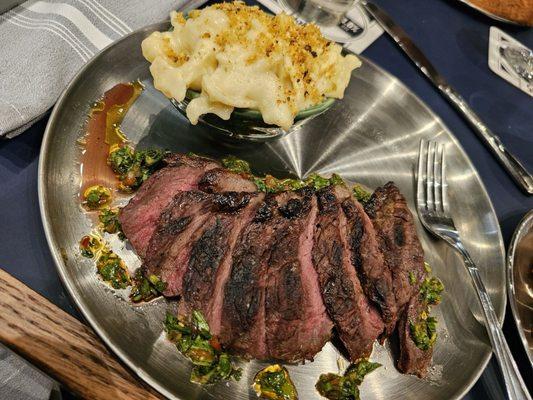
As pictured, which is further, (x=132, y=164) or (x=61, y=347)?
(x=132, y=164)

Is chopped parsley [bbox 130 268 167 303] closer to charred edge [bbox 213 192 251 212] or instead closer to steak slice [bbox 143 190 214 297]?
→ steak slice [bbox 143 190 214 297]

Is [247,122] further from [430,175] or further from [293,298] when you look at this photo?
[430,175]

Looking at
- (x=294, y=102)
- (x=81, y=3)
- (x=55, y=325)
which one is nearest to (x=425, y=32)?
(x=294, y=102)

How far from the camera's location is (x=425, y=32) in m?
3.71

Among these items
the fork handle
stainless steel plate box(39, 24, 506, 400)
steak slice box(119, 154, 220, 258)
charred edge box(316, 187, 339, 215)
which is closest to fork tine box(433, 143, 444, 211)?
stainless steel plate box(39, 24, 506, 400)

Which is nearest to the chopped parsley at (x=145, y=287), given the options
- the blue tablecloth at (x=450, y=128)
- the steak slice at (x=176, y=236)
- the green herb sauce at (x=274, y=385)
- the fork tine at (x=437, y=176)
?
the steak slice at (x=176, y=236)

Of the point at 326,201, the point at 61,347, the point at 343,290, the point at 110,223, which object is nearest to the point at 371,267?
the point at 343,290

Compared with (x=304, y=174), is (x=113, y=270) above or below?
below

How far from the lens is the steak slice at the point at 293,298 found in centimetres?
186

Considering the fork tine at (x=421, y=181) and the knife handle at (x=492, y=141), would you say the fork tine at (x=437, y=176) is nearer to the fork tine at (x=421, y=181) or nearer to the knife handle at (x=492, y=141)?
the fork tine at (x=421, y=181)

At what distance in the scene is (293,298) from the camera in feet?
6.08

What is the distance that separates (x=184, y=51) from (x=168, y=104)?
1.18 feet

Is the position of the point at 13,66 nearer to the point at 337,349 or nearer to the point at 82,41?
the point at 82,41

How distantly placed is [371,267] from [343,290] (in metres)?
0.16
